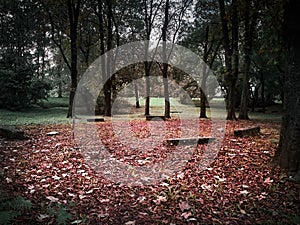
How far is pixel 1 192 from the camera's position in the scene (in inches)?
146

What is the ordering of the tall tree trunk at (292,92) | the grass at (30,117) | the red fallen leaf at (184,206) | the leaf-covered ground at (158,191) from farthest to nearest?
the grass at (30,117) < the tall tree trunk at (292,92) < the red fallen leaf at (184,206) < the leaf-covered ground at (158,191)

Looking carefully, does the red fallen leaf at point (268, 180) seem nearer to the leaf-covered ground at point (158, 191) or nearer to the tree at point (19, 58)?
the leaf-covered ground at point (158, 191)

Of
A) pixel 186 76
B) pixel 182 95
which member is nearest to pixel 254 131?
pixel 186 76

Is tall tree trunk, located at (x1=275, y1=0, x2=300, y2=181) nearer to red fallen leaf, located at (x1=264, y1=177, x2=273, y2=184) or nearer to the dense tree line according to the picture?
red fallen leaf, located at (x1=264, y1=177, x2=273, y2=184)

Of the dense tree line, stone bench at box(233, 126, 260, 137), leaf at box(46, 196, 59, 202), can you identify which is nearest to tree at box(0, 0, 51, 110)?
the dense tree line

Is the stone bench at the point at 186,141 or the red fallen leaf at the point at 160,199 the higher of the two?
the stone bench at the point at 186,141

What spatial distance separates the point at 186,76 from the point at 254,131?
21554mm

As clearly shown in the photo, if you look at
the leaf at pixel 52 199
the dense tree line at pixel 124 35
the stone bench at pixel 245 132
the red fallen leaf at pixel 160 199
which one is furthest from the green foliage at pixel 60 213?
the dense tree line at pixel 124 35

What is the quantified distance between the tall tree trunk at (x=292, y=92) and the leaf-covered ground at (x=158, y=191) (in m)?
0.31

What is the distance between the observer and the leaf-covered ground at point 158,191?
326 cm

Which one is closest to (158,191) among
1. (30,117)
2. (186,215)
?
(186,215)

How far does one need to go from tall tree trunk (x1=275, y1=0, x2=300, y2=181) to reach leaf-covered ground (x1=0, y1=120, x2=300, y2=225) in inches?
12.1

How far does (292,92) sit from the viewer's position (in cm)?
466

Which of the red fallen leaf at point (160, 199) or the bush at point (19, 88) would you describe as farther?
the bush at point (19, 88)
